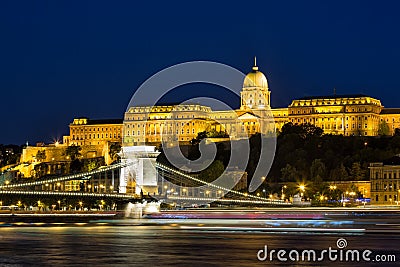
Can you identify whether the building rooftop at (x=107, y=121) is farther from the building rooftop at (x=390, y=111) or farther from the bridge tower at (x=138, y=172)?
the bridge tower at (x=138, y=172)

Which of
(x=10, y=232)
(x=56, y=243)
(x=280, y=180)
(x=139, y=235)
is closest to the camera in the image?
(x=56, y=243)

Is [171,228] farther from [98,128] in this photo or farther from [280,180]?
[98,128]

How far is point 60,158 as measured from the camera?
175625mm

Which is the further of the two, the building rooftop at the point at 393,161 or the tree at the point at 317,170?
the tree at the point at 317,170

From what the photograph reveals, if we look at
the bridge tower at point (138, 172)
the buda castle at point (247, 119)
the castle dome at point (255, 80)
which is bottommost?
the bridge tower at point (138, 172)

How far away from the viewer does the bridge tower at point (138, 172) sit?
81.6 meters

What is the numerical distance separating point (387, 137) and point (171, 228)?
394ft

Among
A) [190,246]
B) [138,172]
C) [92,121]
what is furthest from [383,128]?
[190,246]

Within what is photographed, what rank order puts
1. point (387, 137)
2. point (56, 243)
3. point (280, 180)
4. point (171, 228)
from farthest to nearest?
point (387, 137) → point (280, 180) → point (171, 228) → point (56, 243)

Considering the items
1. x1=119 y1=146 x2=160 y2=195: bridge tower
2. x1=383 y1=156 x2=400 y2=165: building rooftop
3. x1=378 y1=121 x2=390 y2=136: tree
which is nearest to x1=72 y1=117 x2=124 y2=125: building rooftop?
x1=378 y1=121 x2=390 y2=136: tree

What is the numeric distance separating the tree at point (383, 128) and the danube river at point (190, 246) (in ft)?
440

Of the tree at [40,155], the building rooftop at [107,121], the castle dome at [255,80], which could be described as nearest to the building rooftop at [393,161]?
the castle dome at [255,80]

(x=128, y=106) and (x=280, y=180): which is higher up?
(x=128, y=106)

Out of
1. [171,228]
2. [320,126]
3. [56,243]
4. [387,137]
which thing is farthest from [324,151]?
[56,243]
